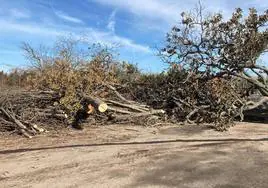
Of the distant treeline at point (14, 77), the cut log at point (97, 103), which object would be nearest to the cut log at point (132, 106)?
the cut log at point (97, 103)

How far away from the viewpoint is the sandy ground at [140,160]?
6.12 m

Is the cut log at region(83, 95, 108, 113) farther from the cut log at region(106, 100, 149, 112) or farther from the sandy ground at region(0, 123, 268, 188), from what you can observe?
the sandy ground at region(0, 123, 268, 188)

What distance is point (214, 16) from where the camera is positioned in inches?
528

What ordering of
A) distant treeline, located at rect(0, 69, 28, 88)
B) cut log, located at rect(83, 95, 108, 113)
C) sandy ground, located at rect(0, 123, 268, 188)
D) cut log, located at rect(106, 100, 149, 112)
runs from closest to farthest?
sandy ground, located at rect(0, 123, 268, 188), cut log, located at rect(83, 95, 108, 113), cut log, located at rect(106, 100, 149, 112), distant treeline, located at rect(0, 69, 28, 88)

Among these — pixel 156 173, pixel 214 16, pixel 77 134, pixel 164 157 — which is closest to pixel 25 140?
pixel 77 134

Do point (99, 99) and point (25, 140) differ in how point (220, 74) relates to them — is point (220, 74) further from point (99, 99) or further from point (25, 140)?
point (25, 140)

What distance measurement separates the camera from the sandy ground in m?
6.12

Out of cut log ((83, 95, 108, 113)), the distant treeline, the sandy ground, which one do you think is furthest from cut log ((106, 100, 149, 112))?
the distant treeline

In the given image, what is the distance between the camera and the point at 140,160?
743cm

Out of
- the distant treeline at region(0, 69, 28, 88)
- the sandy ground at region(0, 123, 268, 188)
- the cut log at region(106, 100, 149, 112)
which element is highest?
the distant treeline at region(0, 69, 28, 88)

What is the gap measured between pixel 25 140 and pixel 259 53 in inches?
287

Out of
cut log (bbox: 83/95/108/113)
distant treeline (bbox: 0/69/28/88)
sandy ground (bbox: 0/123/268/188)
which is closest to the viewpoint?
sandy ground (bbox: 0/123/268/188)

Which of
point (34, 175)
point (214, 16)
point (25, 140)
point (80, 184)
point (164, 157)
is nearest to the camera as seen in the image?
point (80, 184)

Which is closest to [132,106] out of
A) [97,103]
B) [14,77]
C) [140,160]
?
[97,103]
